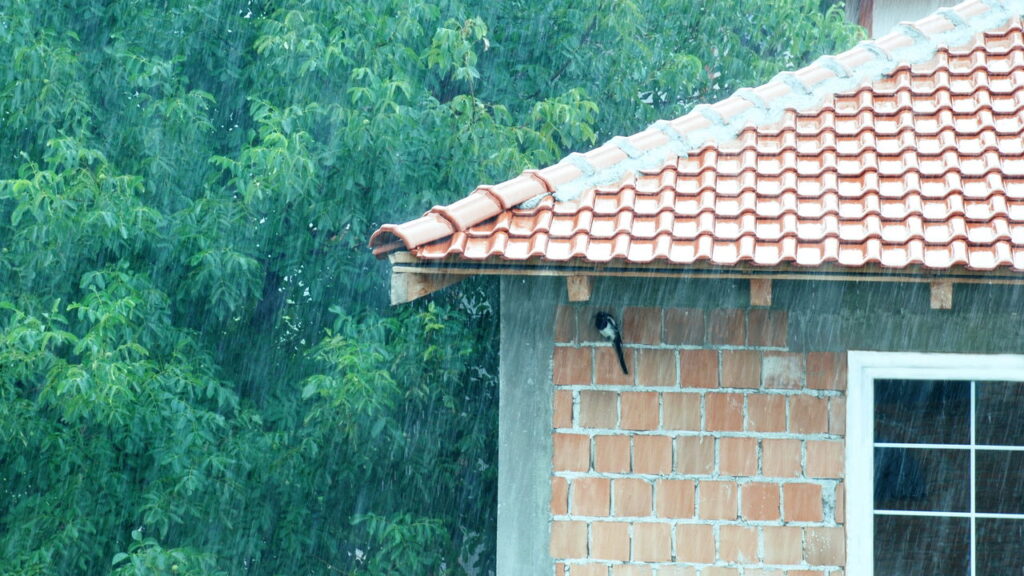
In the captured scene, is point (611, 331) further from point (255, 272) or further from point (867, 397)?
point (255, 272)

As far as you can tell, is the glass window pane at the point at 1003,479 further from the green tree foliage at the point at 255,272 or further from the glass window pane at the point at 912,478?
the green tree foliage at the point at 255,272

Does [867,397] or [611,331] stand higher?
[611,331]

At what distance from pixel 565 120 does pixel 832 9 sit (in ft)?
11.2

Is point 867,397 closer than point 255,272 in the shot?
Yes

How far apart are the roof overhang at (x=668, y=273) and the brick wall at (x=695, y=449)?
336mm

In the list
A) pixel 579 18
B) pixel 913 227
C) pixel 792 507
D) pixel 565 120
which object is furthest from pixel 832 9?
pixel 792 507

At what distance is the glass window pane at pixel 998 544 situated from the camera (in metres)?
5.86

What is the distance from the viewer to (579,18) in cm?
852

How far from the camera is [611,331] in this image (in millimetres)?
4812

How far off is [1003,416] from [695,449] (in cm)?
146

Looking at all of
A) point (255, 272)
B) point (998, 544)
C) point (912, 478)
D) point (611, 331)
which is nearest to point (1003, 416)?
point (912, 478)

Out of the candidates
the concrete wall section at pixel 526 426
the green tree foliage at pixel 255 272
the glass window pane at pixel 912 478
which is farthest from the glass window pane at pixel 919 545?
the green tree foliage at pixel 255 272

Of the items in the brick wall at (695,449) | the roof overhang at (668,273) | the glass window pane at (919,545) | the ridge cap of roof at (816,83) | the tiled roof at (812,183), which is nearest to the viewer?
the roof overhang at (668,273)

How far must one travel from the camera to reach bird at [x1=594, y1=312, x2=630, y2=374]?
4812mm
